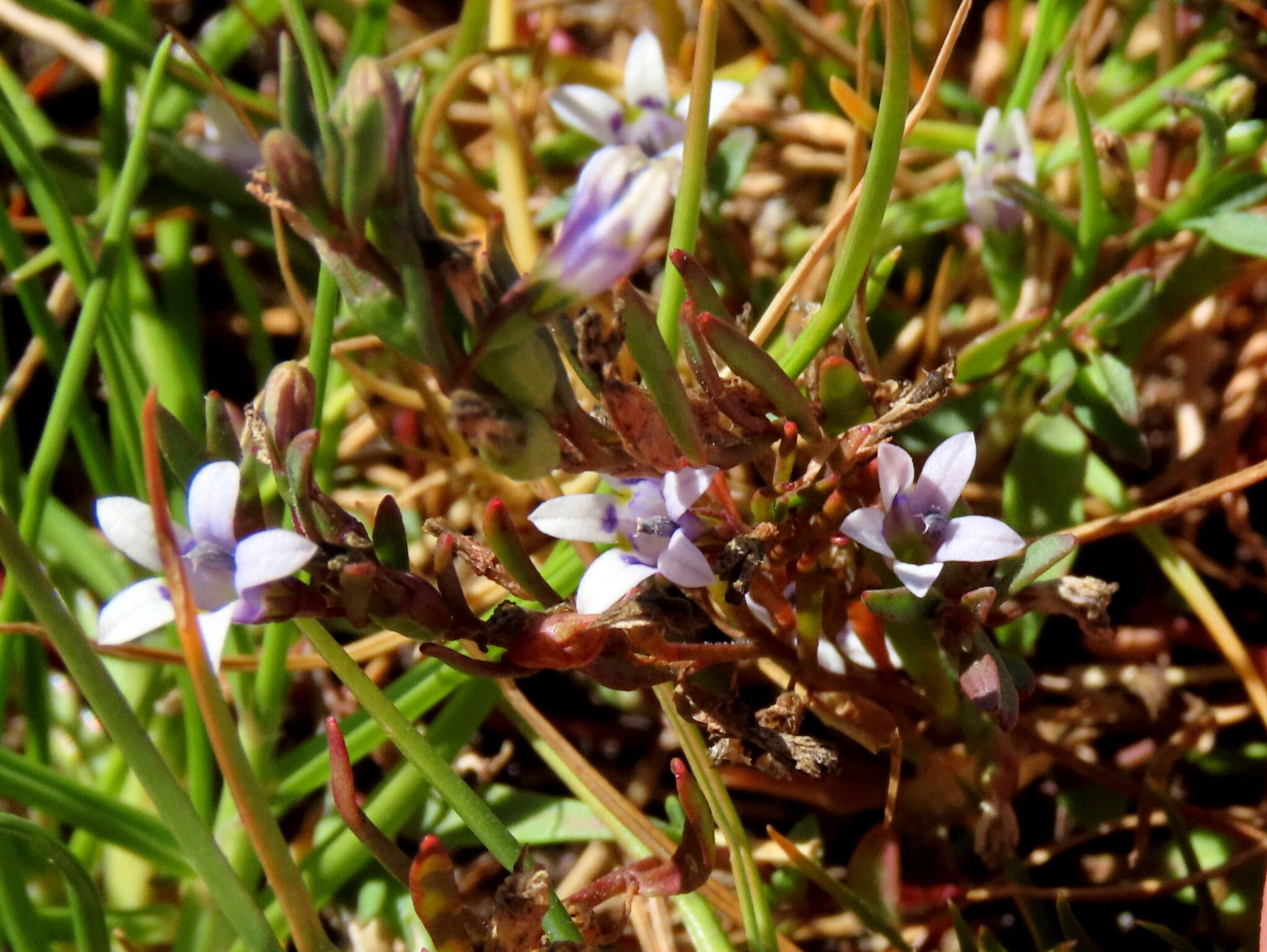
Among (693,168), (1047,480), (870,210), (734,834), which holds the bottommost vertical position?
(734,834)

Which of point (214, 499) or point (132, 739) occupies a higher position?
point (214, 499)

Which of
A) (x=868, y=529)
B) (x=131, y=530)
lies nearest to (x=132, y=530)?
(x=131, y=530)

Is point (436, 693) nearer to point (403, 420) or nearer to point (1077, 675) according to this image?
point (403, 420)

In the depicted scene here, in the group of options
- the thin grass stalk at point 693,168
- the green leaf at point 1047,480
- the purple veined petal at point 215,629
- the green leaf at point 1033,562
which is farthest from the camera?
the green leaf at point 1047,480

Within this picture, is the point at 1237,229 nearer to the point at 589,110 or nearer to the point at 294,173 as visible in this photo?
the point at 589,110

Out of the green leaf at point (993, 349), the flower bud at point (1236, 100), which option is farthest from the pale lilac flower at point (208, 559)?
the flower bud at point (1236, 100)

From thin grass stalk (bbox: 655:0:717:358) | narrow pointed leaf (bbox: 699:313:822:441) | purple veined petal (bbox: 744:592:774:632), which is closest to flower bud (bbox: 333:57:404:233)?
narrow pointed leaf (bbox: 699:313:822:441)

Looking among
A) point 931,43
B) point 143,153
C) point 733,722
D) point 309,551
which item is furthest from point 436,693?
point 931,43

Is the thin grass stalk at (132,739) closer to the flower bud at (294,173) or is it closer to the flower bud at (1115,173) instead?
the flower bud at (294,173)
